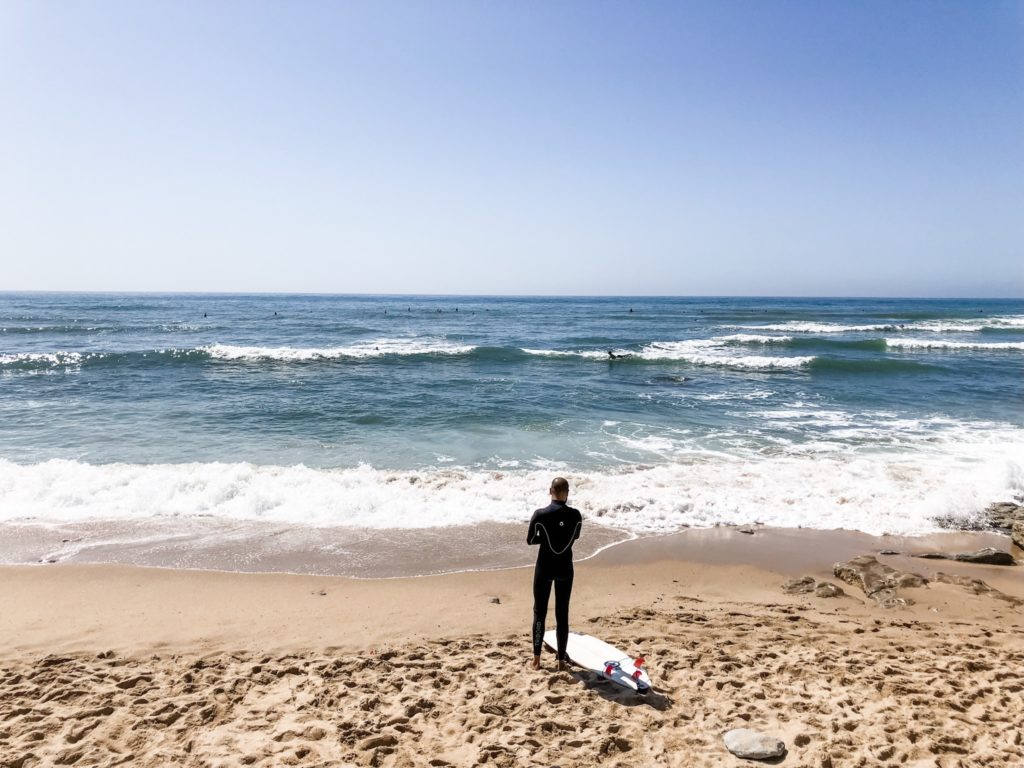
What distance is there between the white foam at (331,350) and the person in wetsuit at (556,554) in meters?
25.6

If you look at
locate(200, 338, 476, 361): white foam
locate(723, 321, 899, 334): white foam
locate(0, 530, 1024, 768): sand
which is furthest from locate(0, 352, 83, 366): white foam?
locate(723, 321, 899, 334): white foam

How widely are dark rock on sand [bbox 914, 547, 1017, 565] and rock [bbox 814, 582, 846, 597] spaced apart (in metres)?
2.13

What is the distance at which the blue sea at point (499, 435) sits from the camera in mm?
9586

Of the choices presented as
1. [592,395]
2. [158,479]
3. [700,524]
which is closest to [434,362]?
[592,395]

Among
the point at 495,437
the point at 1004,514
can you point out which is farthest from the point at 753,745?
the point at 495,437

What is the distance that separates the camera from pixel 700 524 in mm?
9062

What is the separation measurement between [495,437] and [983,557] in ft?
31.6

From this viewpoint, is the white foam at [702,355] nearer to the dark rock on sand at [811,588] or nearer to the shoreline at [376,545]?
the shoreline at [376,545]

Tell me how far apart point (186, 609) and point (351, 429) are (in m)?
8.62

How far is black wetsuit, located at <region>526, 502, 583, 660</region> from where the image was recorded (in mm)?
4945

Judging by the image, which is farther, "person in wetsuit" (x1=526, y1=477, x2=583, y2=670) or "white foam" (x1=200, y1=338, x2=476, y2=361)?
"white foam" (x1=200, y1=338, x2=476, y2=361)

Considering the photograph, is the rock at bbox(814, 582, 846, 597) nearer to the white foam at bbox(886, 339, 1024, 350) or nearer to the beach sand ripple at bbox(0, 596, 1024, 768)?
the beach sand ripple at bbox(0, 596, 1024, 768)

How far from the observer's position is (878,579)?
7090 millimetres

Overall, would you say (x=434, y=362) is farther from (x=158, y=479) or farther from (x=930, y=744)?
(x=930, y=744)
